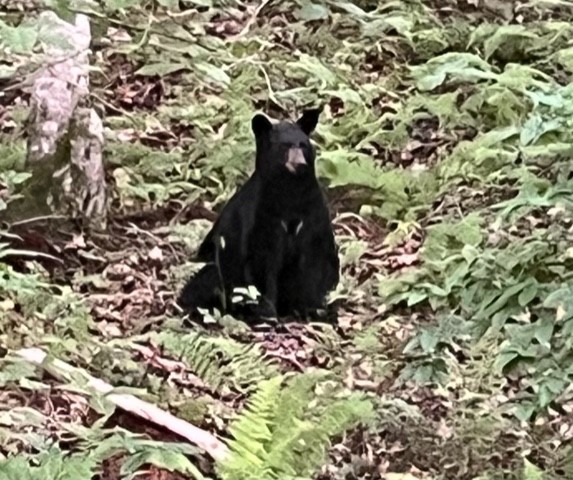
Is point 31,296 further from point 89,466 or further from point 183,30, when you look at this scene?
point 183,30

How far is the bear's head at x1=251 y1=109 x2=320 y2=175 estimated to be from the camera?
5.52 metres

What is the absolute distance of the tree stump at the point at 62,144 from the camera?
247 inches

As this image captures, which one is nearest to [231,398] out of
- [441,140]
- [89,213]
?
[89,213]

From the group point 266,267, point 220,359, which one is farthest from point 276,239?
point 220,359

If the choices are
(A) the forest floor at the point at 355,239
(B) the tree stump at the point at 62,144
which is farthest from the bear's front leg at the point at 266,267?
(B) the tree stump at the point at 62,144

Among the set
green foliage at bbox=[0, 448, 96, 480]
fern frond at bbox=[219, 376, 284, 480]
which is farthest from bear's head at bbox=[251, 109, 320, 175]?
green foliage at bbox=[0, 448, 96, 480]

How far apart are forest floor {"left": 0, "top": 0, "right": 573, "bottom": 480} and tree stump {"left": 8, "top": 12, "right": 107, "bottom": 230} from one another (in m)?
0.17

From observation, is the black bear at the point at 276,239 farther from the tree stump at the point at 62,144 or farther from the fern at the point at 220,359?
the tree stump at the point at 62,144

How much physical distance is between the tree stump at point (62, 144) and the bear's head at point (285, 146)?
3.72 ft

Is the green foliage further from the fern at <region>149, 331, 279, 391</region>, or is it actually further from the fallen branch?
the fern at <region>149, 331, 279, 391</region>

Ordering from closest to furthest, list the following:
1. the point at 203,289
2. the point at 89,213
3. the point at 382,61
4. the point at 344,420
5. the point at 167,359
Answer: the point at 344,420 → the point at 167,359 → the point at 203,289 → the point at 89,213 → the point at 382,61

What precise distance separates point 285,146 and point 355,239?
3.81 ft

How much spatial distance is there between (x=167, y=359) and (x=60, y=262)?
118 cm

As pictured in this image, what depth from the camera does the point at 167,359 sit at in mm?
5062
